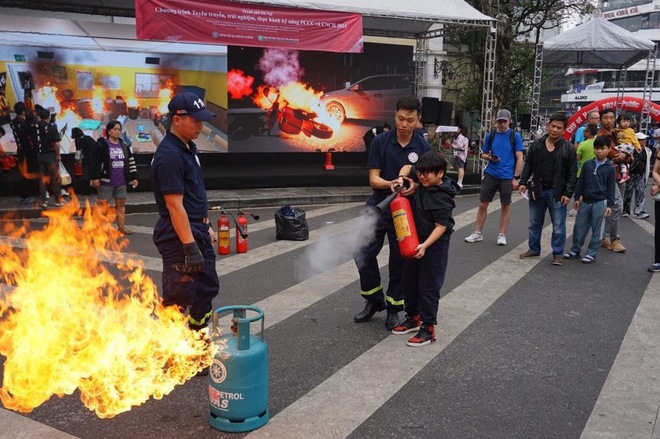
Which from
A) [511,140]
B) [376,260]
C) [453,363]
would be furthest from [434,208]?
[511,140]

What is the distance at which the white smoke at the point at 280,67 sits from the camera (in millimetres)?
17922

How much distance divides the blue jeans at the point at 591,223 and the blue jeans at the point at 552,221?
0.49m

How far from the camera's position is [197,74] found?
16.2 metres

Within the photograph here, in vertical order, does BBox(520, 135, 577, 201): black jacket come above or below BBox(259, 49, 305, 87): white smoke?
below

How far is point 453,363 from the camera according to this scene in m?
4.57

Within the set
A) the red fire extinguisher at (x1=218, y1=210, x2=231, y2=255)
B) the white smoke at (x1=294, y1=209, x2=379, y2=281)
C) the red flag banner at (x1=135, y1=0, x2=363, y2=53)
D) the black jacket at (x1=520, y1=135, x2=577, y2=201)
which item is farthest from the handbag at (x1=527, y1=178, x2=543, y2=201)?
the red flag banner at (x1=135, y1=0, x2=363, y2=53)

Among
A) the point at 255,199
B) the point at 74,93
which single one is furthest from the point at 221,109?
the point at 255,199

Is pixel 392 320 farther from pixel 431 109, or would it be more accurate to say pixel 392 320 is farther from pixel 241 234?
pixel 431 109

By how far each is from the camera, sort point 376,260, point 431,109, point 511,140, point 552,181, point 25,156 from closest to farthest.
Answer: point 376,260, point 552,181, point 511,140, point 25,156, point 431,109

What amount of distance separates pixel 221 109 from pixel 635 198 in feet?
38.2

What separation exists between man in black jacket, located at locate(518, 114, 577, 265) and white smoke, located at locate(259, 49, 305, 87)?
11.7 meters

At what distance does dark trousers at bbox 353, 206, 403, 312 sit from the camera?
16.8 ft

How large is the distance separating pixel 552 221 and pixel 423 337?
3.92m

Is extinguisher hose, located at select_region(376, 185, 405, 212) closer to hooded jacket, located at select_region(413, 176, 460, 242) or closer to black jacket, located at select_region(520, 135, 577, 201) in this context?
hooded jacket, located at select_region(413, 176, 460, 242)
